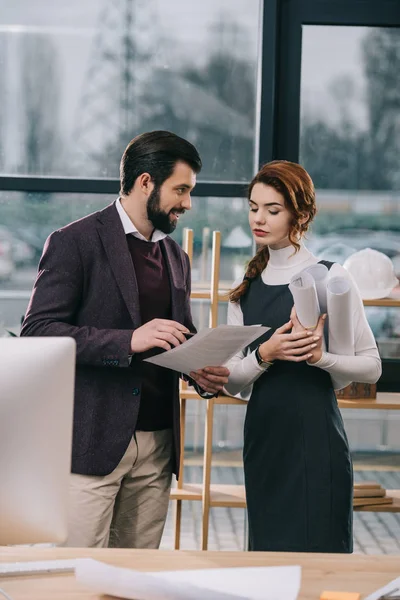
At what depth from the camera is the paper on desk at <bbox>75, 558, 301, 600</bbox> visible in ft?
4.80

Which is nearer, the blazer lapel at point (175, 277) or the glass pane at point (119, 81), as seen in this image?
the blazer lapel at point (175, 277)

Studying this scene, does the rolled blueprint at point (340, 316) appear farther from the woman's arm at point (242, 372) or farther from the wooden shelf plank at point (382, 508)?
the wooden shelf plank at point (382, 508)

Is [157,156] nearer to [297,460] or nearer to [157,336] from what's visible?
[157,336]

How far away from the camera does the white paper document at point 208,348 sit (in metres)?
2.16

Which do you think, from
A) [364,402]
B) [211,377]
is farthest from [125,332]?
[364,402]

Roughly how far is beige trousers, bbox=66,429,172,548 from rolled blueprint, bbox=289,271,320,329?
51 centimetres

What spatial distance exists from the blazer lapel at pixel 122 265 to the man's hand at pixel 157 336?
0.38ft

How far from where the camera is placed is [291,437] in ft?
8.36

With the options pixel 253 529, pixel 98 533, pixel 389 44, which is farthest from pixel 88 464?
pixel 389 44

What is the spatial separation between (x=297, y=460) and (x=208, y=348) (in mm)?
538

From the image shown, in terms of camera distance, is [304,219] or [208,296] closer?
[304,219]

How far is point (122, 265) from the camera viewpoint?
94.0 inches

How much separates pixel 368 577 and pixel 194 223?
2.65 metres

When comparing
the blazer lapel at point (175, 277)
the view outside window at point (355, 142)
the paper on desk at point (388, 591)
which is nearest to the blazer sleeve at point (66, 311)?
the blazer lapel at point (175, 277)
